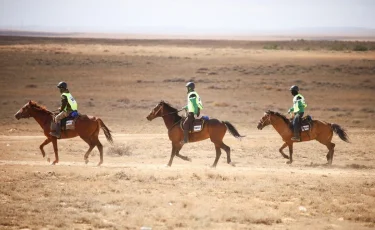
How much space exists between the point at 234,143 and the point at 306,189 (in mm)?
10629

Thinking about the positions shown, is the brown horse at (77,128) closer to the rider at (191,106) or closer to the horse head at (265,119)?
the rider at (191,106)

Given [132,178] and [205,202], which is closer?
[205,202]

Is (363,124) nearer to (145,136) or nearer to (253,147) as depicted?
(253,147)

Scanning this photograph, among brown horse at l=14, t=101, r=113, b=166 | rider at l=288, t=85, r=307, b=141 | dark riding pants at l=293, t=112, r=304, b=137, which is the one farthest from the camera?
dark riding pants at l=293, t=112, r=304, b=137

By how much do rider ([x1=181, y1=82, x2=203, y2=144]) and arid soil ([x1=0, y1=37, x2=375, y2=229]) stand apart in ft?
4.56

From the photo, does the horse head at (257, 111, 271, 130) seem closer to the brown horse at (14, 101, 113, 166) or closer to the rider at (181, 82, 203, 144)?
the rider at (181, 82, 203, 144)

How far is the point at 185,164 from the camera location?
2100 centimetres

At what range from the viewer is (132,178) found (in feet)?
53.5

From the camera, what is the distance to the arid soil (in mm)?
12984

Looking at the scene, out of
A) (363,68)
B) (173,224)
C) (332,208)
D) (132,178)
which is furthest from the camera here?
(363,68)

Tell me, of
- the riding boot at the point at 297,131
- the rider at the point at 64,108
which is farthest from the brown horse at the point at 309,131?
the rider at the point at 64,108

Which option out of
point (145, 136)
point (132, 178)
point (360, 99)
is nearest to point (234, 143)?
point (145, 136)

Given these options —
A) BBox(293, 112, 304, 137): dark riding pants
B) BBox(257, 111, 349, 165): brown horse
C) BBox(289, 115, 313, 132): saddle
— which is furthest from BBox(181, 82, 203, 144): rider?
BBox(289, 115, 313, 132): saddle

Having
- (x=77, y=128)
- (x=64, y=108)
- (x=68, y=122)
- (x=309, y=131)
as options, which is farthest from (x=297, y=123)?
(x=64, y=108)
